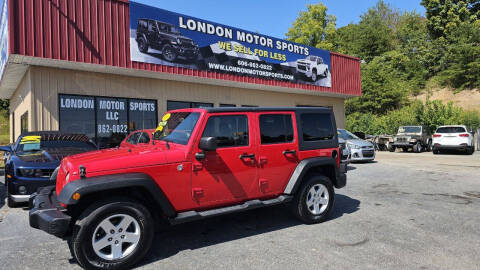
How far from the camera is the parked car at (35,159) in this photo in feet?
19.0

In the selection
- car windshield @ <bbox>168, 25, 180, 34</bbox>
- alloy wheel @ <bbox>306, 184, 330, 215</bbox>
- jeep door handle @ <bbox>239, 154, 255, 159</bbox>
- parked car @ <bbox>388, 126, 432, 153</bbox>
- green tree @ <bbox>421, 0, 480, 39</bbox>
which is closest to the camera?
jeep door handle @ <bbox>239, 154, 255, 159</bbox>

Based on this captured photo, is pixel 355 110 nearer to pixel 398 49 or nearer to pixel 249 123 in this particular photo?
pixel 398 49

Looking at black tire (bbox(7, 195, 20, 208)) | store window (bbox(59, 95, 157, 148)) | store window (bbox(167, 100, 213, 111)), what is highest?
store window (bbox(167, 100, 213, 111))

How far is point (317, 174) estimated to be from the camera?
511 cm

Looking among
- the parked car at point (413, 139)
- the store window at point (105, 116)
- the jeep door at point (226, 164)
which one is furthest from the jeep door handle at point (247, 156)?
the parked car at point (413, 139)

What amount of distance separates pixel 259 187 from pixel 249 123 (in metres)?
0.94

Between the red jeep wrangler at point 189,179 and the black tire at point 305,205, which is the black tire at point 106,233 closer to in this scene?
the red jeep wrangler at point 189,179

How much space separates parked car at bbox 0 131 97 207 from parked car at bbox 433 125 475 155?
62.7ft

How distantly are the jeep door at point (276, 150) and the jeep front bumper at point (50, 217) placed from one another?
8.15ft

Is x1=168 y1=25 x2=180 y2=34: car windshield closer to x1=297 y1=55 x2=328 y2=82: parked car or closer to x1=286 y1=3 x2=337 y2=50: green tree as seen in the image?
x1=297 y1=55 x2=328 y2=82: parked car

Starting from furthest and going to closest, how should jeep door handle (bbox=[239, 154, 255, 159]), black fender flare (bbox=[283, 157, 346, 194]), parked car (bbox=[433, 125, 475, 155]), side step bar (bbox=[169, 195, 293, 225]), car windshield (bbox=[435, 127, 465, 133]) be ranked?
car windshield (bbox=[435, 127, 465, 133]) < parked car (bbox=[433, 125, 475, 155]) < black fender flare (bbox=[283, 157, 346, 194]) < jeep door handle (bbox=[239, 154, 255, 159]) < side step bar (bbox=[169, 195, 293, 225])

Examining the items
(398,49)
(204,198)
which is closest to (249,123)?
(204,198)

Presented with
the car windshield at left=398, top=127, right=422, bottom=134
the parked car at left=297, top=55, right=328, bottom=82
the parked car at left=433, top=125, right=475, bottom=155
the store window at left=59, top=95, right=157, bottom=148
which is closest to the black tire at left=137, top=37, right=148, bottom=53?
the store window at left=59, top=95, right=157, bottom=148

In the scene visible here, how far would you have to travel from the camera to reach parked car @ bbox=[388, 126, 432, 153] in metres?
20.5
